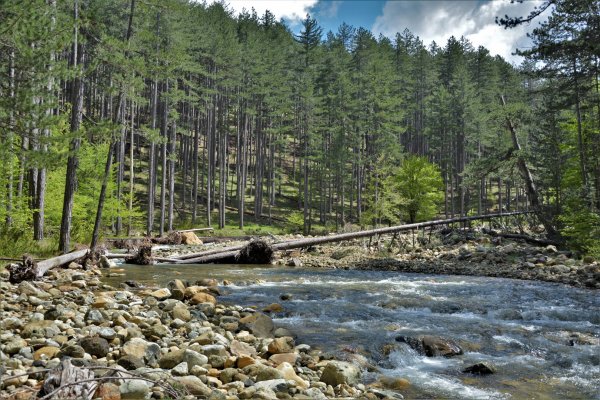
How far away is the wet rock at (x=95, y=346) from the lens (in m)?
5.61

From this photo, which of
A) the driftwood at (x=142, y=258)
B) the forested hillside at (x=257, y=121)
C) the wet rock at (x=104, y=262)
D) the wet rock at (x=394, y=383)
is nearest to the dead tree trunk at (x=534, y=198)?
the forested hillside at (x=257, y=121)

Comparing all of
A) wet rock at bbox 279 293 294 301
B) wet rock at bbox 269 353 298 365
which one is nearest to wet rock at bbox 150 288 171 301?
wet rock at bbox 279 293 294 301

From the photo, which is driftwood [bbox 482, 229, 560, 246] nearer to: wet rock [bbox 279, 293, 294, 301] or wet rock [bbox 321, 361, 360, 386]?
wet rock [bbox 279, 293, 294, 301]

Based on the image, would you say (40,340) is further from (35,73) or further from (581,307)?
(581,307)

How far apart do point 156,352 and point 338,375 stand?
245 cm

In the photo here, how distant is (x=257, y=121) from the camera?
44656 millimetres

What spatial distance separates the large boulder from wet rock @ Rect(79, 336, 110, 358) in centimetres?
257

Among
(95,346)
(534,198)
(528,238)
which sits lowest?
(95,346)

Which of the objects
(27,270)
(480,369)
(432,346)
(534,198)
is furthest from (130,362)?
(534,198)

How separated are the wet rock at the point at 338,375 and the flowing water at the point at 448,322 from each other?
1.26 feet

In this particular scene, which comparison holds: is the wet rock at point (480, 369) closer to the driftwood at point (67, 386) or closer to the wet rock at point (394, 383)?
the wet rock at point (394, 383)

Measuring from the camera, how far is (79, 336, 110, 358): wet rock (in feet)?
18.4

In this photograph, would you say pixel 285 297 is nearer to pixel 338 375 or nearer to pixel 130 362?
pixel 338 375

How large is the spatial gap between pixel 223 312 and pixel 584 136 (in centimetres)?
2223
